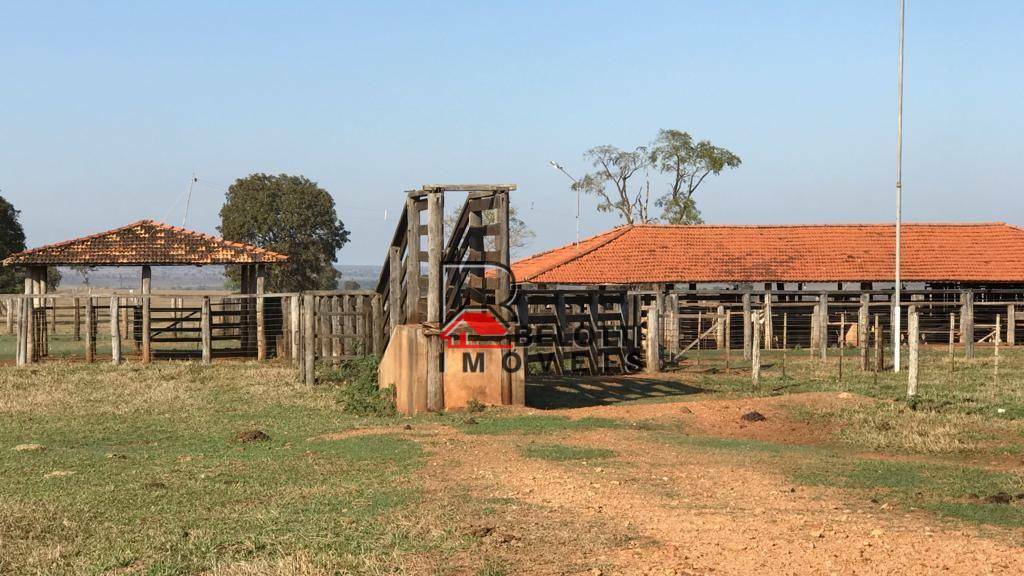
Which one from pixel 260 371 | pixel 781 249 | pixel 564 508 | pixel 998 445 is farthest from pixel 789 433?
pixel 781 249

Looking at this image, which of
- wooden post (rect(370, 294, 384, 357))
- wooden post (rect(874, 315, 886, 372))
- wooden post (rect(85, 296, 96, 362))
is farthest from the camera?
wooden post (rect(85, 296, 96, 362))

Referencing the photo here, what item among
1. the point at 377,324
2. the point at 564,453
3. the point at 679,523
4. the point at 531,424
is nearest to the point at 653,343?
the point at 377,324

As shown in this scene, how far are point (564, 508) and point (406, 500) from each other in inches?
57.5

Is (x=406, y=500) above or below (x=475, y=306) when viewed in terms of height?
below

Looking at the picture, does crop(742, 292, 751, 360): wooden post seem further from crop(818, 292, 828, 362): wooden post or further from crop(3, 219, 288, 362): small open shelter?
crop(3, 219, 288, 362): small open shelter

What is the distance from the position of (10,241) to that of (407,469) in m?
64.0

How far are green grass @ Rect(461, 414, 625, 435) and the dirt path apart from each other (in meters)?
1.79

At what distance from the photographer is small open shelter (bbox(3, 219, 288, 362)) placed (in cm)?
3167

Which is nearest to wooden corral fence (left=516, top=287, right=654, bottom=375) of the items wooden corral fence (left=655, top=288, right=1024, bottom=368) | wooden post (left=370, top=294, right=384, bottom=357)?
wooden post (left=370, top=294, right=384, bottom=357)

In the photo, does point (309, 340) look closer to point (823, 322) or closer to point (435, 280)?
point (435, 280)

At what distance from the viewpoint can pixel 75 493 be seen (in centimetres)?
1045

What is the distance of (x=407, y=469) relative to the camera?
11.6 meters

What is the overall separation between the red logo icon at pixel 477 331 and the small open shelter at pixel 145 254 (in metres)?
15.2

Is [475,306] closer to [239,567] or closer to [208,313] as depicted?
[239,567]
